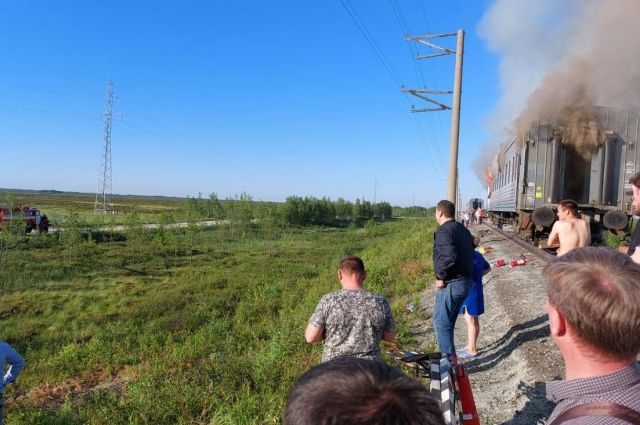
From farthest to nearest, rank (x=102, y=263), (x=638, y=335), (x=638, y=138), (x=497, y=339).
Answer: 1. (x=102, y=263)
2. (x=638, y=138)
3. (x=497, y=339)
4. (x=638, y=335)

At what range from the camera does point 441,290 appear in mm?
4727

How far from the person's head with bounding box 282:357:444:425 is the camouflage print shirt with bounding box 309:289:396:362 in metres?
2.11

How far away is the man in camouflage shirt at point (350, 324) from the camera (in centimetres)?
322

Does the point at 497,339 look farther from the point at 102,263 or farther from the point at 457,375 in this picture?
the point at 102,263

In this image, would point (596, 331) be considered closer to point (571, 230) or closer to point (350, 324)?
point (350, 324)

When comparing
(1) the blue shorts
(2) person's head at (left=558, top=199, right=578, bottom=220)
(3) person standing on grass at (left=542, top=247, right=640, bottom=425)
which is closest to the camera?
(3) person standing on grass at (left=542, top=247, right=640, bottom=425)

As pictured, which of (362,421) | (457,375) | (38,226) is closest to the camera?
(362,421)

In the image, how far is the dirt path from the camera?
4.09 meters

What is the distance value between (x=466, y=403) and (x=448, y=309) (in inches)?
67.5

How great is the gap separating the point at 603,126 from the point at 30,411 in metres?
12.1

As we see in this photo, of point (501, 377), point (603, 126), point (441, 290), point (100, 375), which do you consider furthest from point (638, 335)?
point (603, 126)

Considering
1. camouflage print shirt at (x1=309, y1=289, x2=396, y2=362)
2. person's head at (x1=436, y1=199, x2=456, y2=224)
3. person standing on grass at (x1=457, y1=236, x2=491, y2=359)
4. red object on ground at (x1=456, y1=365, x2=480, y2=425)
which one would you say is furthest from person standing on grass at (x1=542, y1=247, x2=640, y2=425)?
person standing on grass at (x1=457, y1=236, x2=491, y2=359)

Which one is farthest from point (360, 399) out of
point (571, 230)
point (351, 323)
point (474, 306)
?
point (571, 230)

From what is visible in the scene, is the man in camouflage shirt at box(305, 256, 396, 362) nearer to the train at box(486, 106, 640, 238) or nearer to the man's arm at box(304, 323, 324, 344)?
the man's arm at box(304, 323, 324, 344)
